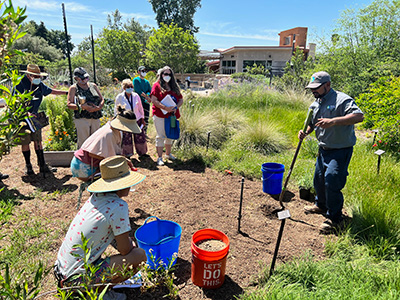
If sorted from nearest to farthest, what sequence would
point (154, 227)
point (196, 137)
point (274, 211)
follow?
point (154, 227)
point (274, 211)
point (196, 137)

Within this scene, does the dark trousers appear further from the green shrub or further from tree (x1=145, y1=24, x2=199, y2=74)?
tree (x1=145, y1=24, x2=199, y2=74)

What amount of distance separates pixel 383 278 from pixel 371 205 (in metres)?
1.27

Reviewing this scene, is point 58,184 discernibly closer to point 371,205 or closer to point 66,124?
point 66,124

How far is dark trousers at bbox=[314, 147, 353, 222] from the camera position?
327 centimetres

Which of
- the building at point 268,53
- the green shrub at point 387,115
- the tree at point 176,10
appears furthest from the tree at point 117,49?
the green shrub at point 387,115

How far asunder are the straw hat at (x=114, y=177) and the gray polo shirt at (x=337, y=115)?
2410 mm

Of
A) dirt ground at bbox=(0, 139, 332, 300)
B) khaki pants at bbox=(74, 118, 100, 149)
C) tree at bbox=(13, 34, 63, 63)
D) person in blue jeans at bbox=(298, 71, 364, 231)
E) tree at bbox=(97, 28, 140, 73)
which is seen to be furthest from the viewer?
tree at bbox=(13, 34, 63, 63)

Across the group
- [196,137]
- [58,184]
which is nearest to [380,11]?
[196,137]

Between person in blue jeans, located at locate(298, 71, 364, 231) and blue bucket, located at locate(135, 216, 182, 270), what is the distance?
2.03 metres

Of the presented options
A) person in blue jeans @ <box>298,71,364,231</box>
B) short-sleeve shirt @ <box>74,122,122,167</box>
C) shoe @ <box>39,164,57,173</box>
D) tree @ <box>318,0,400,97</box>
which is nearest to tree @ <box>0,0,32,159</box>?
short-sleeve shirt @ <box>74,122,122,167</box>

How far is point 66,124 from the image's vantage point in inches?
238

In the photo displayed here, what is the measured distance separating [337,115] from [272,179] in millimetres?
1464

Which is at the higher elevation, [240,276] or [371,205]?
[371,205]

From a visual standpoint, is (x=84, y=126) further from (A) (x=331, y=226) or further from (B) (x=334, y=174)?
(A) (x=331, y=226)
